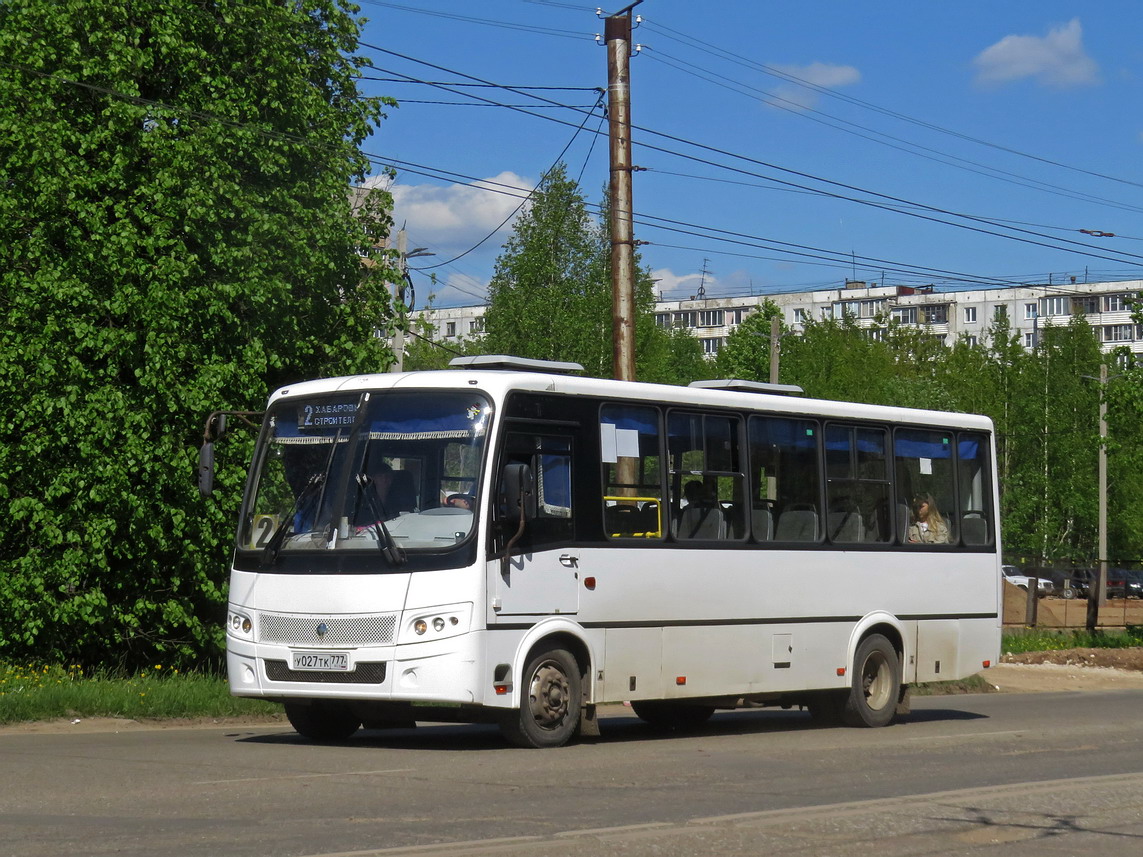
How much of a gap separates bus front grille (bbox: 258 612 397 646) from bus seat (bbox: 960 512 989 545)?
7982 millimetres

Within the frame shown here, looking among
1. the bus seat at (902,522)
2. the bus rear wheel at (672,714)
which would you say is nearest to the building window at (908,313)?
the bus seat at (902,522)

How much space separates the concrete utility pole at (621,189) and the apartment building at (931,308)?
346 ft

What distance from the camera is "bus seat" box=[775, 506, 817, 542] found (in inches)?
638

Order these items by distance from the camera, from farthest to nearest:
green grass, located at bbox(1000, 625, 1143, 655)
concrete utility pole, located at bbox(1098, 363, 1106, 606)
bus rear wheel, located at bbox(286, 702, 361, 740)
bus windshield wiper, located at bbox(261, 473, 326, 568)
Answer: concrete utility pole, located at bbox(1098, 363, 1106, 606), green grass, located at bbox(1000, 625, 1143, 655), bus rear wheel, located at bbox(286, 702, 361, 740), bus windshield wiper, located at bbox(261, 473, 326, 568)

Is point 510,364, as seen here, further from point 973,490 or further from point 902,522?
point 973,490

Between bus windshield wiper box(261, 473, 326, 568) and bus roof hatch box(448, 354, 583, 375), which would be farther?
bus roof hatch box(448, 354, 583, 375)

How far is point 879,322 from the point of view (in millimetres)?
91000

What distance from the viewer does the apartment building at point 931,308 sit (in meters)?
132

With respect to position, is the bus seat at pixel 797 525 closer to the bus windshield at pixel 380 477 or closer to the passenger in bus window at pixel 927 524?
the passenger in bus window at pixel 927 524

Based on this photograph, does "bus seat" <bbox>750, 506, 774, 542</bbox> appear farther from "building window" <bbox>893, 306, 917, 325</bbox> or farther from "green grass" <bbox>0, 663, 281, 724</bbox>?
"building window" <bbox>893, 306, 917, 325</bbox>

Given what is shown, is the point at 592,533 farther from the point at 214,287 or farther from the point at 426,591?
the point at 214,287

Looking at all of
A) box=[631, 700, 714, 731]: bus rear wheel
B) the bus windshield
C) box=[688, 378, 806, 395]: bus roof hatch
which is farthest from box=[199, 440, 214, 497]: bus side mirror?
box=[631, 700, 714, 731]: bus rear wheel

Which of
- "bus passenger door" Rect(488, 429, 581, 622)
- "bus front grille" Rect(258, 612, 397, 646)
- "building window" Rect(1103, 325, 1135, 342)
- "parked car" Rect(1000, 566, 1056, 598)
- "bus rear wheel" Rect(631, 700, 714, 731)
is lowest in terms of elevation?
"bus rear wheel" Rect(631, 700, 714, 731)

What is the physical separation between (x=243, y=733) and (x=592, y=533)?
3826 millimetres
